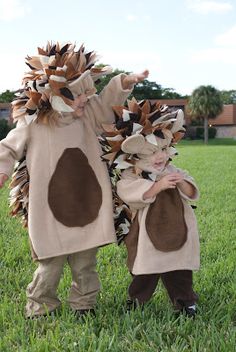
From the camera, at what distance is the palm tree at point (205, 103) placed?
59.2 metres

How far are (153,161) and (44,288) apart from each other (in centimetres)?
99

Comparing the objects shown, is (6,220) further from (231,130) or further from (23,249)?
(231,130)

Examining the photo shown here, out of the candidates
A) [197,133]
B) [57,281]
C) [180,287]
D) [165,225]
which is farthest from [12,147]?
[197,133]

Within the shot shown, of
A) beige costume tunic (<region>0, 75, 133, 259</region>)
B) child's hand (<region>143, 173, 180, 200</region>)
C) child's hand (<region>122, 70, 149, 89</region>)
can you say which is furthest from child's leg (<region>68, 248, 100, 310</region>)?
child's hand (<region>122, 70, 149, 89</region>)

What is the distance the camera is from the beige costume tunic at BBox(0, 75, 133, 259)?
325 cm

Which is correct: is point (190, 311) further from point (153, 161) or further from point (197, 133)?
point (197, 133)

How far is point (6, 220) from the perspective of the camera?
6.23 meters

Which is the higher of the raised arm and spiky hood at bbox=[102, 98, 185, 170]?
the raised arm

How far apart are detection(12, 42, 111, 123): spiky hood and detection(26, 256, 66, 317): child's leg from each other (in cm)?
84

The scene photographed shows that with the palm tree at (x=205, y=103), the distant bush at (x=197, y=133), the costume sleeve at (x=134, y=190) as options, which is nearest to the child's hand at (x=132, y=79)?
the costume sleeve at (x=134, y=190)

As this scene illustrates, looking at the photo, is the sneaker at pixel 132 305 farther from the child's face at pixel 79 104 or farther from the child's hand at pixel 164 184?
the child's face at pixel 79 104

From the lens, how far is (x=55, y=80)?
3129 millimetres

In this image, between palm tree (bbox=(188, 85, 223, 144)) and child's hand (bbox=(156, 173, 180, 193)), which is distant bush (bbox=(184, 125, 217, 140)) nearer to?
palm tree (bbox=(188, 85, 223, 144))

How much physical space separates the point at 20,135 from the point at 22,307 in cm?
105
